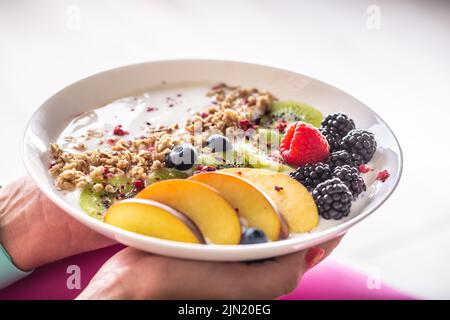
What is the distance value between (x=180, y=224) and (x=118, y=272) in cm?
20

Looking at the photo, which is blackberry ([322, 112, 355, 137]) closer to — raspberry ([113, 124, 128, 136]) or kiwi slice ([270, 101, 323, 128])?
kiwi slice ([270, 101, 323, 128])

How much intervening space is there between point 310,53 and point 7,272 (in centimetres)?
210

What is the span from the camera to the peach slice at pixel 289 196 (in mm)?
1304

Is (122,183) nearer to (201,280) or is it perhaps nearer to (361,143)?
(201,280)

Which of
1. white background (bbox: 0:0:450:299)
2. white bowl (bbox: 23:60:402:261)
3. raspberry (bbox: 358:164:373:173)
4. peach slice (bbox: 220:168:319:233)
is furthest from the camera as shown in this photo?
white background (bbox: 0:0:450:299)

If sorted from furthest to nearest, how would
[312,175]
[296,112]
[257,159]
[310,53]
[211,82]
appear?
[310,53]
[211,82]
[296,112]
[257,159]
[312,175]

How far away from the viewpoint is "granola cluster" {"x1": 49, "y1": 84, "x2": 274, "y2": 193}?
1442 mm

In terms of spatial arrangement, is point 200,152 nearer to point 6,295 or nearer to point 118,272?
point 118,272

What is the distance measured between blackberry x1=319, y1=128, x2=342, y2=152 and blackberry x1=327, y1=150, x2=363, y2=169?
0.16 feet

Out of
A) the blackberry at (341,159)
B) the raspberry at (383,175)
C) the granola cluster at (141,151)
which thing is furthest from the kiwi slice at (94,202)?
the raspberry at (383,175)

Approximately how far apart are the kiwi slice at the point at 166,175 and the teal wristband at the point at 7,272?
44cm

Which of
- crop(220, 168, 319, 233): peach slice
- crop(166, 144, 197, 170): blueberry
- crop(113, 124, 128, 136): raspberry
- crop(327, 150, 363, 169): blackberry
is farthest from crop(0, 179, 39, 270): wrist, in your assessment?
crop(327, 150, 363, 169): blackberry

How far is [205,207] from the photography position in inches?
47.9

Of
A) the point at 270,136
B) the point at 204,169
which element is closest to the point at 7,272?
the point at 204,169
